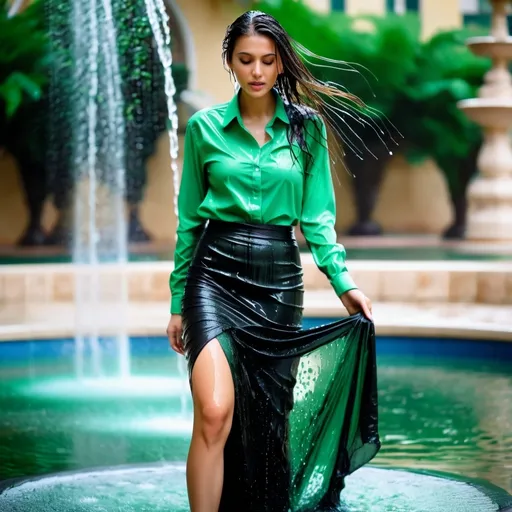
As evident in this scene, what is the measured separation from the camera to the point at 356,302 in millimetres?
3529

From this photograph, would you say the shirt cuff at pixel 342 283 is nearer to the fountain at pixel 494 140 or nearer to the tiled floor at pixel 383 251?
the tiled floor at pixel 383 251

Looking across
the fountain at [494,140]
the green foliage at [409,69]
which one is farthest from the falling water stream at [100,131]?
the green foliage at [409,69]

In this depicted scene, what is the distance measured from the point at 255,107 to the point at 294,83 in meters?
0.13

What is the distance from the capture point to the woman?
3.41 metres

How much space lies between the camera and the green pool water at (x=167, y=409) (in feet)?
16.5

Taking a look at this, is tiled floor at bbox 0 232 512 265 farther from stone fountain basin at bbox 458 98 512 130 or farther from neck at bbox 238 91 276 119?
neck at bbox 238 91 276 119

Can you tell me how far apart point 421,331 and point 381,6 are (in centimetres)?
1378

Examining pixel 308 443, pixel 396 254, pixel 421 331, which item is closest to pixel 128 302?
pixel 421 331

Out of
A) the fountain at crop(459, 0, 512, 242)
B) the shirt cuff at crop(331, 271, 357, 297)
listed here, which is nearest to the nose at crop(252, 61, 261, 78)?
the shirt cuff at crop(331, 271, 357, 297)

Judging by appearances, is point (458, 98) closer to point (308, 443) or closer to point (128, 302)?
point (128, 302)

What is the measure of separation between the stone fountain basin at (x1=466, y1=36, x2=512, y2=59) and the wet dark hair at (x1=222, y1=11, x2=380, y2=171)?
40.1 feet

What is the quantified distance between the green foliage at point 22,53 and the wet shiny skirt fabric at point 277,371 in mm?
13929

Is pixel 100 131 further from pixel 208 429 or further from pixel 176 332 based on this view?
pixel 208 429

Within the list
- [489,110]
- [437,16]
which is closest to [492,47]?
[489,110]
